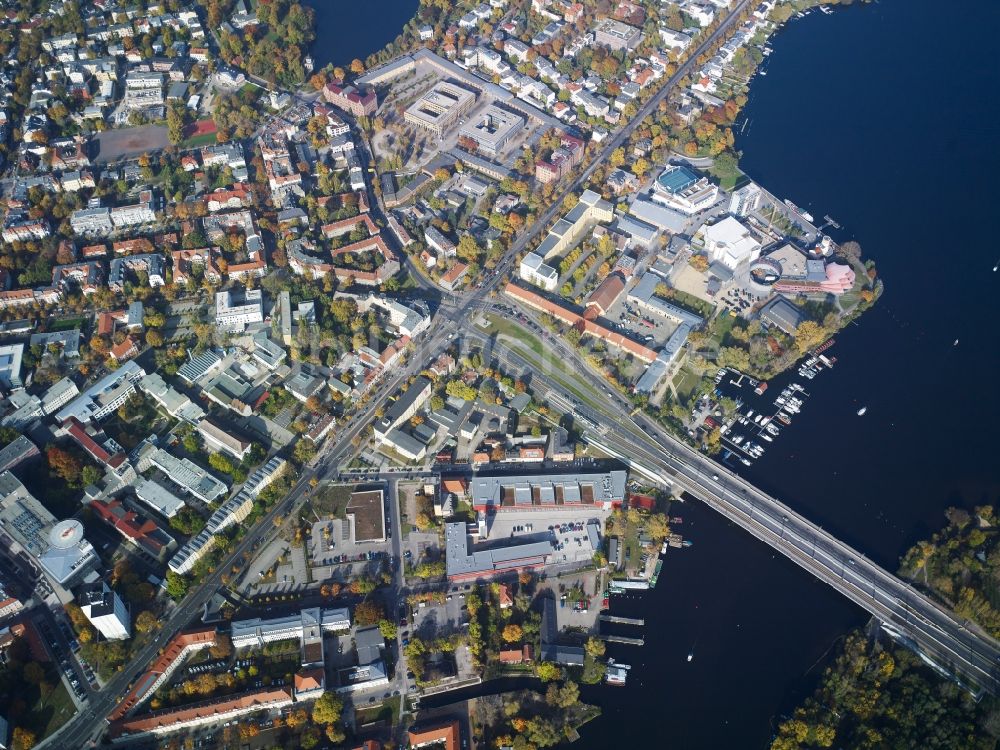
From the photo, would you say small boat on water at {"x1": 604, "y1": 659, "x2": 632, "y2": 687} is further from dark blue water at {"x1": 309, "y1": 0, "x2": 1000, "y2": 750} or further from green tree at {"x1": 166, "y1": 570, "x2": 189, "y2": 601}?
green tree at {"x1": 166, "y1": 570, "x2": 189, "y2": 601}

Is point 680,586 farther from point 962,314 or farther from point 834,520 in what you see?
point 962,314

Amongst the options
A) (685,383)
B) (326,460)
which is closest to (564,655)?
(326,460)

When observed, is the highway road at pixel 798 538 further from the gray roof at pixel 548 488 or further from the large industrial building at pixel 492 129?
the large industrial building at pixel 492 129

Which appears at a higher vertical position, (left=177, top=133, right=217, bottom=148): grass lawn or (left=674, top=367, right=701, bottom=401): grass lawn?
(left=177, top=133, right=217, bottom=148): grass lawn

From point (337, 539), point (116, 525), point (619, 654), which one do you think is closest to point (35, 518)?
point (116, 525)

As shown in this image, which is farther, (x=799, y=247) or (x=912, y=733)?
(x=799, y=247)

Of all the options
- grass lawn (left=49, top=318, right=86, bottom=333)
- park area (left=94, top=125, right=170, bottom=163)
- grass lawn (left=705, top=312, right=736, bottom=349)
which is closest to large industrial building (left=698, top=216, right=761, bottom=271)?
grass lawn (left=705, top=312, right=736, bottom=349)
